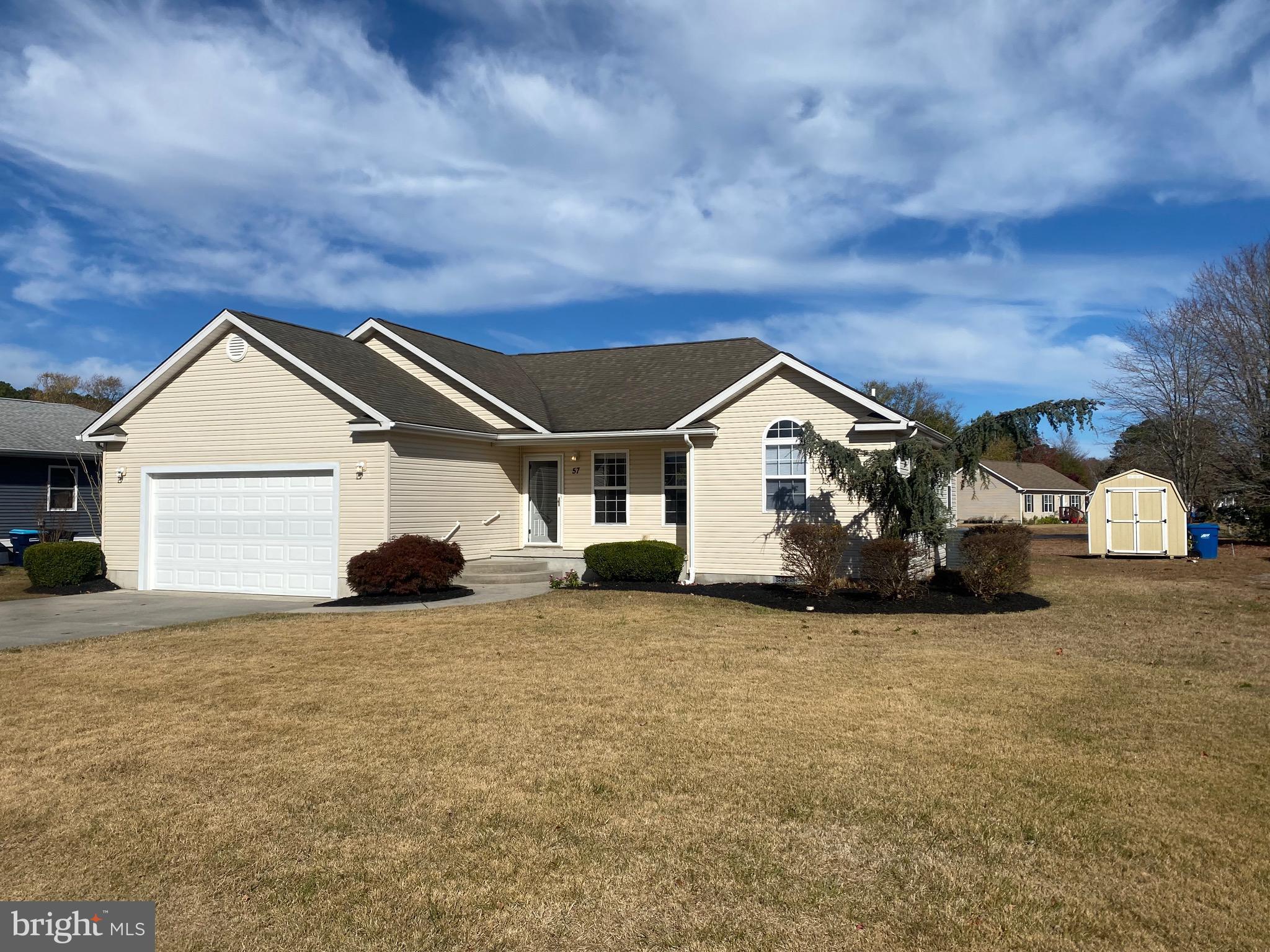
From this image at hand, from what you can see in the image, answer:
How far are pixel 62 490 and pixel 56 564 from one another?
11.4m

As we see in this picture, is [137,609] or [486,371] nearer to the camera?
[137,609]

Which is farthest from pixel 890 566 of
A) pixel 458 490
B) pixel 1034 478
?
pixel 1034 478

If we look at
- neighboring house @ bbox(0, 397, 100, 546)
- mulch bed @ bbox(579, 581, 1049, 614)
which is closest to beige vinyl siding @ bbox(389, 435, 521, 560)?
mulch bed @ bbox(579, 581, 1049, 614)

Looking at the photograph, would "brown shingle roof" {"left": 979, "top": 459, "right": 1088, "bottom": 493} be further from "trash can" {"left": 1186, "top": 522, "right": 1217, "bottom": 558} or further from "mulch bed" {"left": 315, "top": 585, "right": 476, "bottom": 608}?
"mulch bed" {"left": 315, "top": 585, "right": 476, "bottom": 608}

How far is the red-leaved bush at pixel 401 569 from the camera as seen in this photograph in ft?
51.4

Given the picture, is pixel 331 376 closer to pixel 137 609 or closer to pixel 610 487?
pixel 137 609

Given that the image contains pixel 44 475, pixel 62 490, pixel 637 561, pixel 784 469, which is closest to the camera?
pixel 784 469

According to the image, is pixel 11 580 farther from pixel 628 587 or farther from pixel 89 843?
pixel 89 843

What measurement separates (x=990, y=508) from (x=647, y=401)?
5324cm

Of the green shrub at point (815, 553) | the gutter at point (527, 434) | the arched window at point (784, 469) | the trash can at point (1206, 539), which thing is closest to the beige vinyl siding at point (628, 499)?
the gutter at point (527, 434)

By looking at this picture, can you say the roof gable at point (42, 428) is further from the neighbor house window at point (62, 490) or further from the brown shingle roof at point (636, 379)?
the brown shingle roof at point (636, 379)

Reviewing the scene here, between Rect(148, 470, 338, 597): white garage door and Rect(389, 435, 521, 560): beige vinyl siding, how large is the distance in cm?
144

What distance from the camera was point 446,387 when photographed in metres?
20.5

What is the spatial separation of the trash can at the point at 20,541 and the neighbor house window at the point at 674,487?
18257mm
